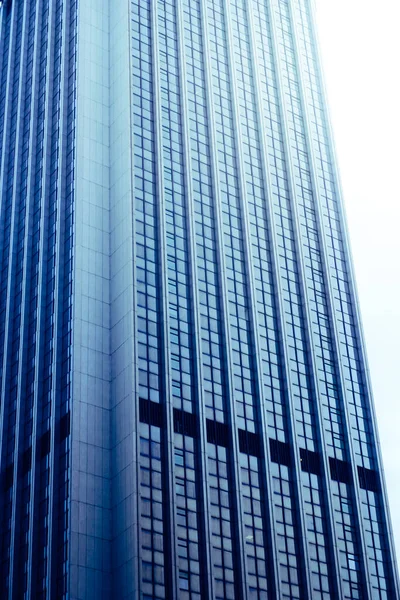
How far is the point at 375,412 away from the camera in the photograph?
145m

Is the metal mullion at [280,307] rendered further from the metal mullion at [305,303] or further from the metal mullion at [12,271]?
the metal mullion at [12,271]

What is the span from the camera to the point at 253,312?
141m

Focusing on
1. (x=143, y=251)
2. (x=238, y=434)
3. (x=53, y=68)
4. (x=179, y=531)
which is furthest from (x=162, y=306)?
(x=53, y=68)

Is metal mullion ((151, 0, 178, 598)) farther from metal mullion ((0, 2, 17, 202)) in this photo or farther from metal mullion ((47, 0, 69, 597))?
metal mullion ((0, 2, 17, 202))

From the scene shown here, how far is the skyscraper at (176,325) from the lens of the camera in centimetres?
11856

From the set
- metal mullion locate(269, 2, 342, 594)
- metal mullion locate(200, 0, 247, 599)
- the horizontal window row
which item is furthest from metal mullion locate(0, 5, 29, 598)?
metal mullion locate(269, 2, 342, 594)

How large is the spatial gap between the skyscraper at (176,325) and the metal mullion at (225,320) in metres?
0.29

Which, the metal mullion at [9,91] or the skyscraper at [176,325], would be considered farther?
the metal mullion at [9,91]

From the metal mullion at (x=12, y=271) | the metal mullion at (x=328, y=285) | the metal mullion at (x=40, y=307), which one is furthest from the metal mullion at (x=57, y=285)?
the metal mullion at (x=328, y=285)

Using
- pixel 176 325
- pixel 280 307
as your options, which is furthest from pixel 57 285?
pixel 280 307

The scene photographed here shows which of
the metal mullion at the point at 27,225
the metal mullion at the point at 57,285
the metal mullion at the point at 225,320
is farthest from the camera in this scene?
the metal mullion at the point at 27,225

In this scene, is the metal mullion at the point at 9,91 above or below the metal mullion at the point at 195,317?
above

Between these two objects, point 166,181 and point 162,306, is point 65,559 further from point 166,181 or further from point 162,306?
point 166,181

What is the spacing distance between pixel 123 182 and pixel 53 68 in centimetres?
2639
